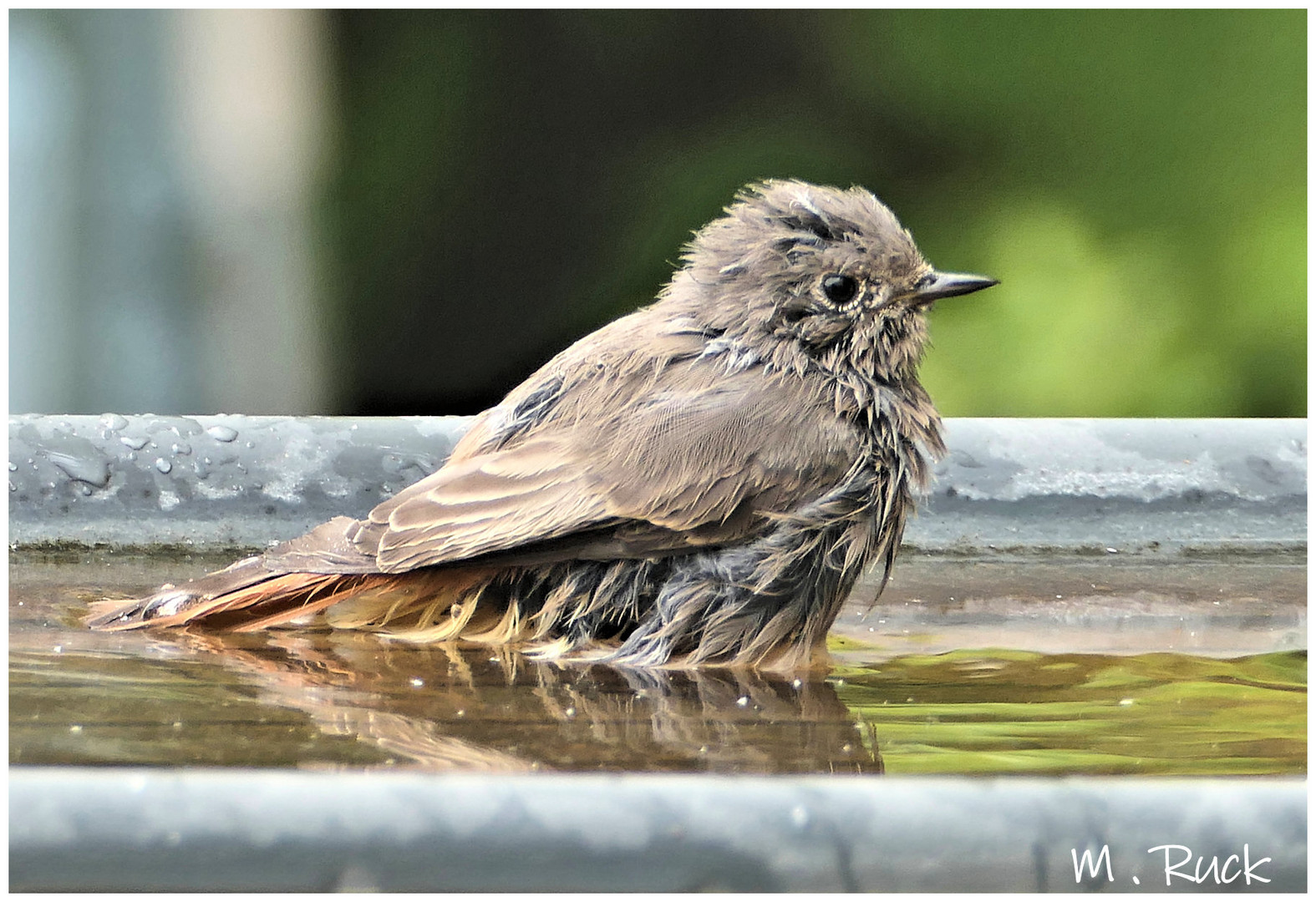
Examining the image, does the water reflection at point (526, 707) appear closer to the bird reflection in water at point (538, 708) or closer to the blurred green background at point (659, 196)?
the bird reflection in water at point (538, 708)

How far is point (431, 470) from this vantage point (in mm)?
3514

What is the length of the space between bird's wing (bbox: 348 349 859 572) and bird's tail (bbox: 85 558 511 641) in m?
0.12

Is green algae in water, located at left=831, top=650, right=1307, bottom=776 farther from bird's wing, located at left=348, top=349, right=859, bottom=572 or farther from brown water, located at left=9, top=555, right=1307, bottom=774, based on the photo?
bird's wing, located at left=348, top=349, right=859, bottom=572

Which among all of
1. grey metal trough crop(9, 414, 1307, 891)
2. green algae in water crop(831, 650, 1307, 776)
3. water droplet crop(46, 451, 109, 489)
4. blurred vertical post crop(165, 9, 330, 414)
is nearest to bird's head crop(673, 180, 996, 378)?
green algae in water crop(831, 650, 1307, 776)

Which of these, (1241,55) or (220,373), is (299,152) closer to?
(220,373)

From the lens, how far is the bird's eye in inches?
121

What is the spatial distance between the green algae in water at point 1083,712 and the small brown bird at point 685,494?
0.97ft

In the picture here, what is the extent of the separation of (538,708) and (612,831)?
847 millimetres

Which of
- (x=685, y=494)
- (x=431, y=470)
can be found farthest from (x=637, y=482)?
(x=431, y=470)

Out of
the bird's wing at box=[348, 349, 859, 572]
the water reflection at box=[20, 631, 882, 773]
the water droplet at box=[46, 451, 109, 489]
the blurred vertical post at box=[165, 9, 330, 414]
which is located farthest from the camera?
the blurred vertical post at box=[165, 9, 330, 414]

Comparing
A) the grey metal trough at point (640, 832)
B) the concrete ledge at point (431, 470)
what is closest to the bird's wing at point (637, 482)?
the concrete ledge at point (431, 470)

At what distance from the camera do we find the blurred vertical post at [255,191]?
5.43m

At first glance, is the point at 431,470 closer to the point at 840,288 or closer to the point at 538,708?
the point at 840,288

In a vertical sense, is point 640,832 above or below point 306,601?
above
